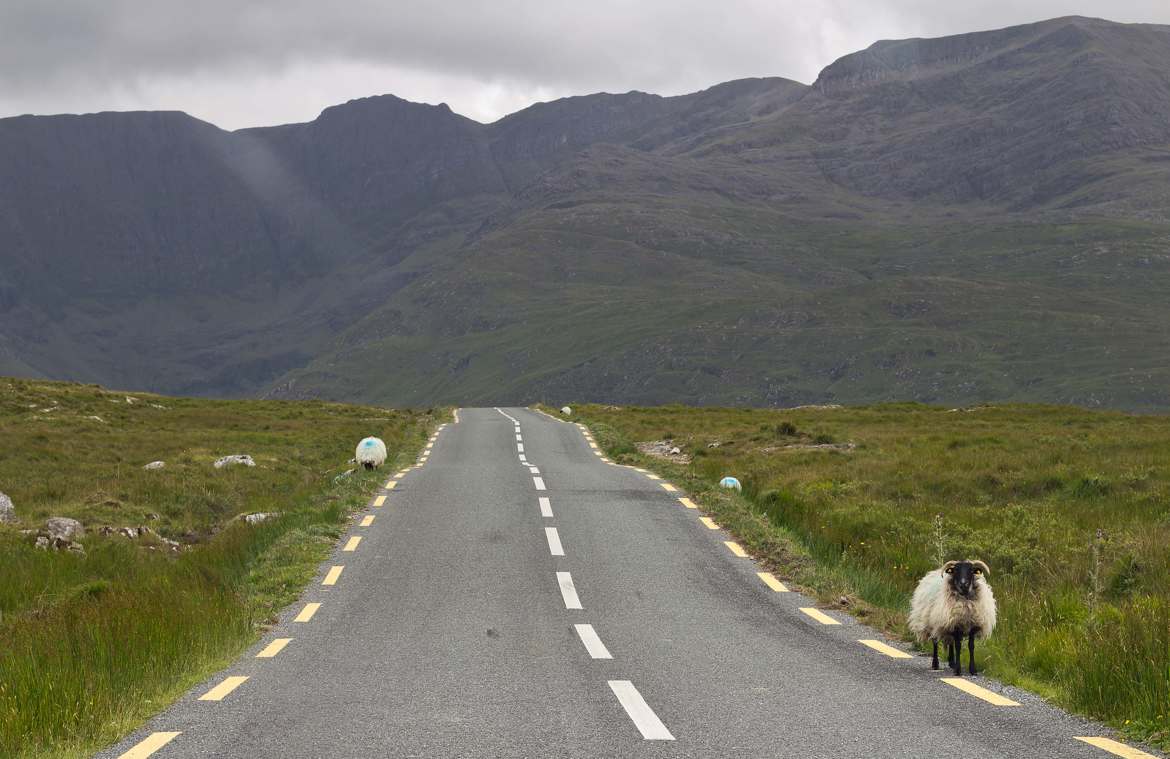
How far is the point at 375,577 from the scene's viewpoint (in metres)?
14.4

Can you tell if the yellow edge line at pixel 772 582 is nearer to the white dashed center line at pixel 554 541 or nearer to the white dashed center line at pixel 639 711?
the white dashed center line at pixel 554 541

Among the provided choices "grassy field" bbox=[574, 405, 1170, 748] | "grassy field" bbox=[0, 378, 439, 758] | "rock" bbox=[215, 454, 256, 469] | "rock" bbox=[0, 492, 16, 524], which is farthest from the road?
"rock" bbox=[215, 454, 256, 469]

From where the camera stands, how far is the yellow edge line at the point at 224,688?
28.4 ft

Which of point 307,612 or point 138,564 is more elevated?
point 307,612

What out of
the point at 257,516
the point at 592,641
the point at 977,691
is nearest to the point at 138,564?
the point at 257,516

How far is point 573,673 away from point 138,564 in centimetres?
1047

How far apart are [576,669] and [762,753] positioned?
2879 millimetres

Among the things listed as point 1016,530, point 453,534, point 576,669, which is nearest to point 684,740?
Answer: point 576,669

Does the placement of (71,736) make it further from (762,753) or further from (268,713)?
(762,753)

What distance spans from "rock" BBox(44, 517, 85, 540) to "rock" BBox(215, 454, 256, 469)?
38.9 feet

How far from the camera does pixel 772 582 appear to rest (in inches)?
566

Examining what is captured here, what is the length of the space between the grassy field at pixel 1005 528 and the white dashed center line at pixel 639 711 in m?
3.32

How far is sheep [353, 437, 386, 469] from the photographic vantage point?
2888 cm

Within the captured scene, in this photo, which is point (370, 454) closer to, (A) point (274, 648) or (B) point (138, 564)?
(B) point (138, 564)
